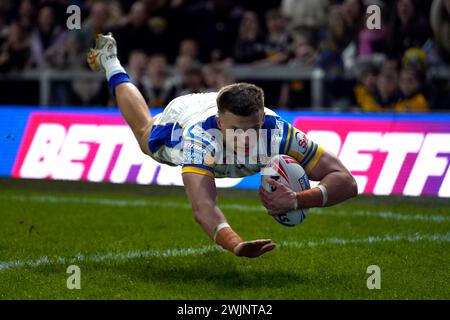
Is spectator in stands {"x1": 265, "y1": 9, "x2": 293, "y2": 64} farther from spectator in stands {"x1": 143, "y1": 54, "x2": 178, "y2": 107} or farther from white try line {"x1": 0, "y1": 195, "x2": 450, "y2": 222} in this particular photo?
white try line {"x1": 0, "y1": 195, "x2": 450, "y2": 222}

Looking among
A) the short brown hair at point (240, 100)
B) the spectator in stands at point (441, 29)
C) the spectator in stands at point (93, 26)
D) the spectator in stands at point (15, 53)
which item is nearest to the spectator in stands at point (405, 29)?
the spectator in stands at point (441, 29)

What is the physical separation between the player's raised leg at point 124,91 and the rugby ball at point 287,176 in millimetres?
1693

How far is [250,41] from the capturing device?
50.1 ft

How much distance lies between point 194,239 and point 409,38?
5723mm

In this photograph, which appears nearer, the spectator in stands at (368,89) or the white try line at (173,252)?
the white try line at (173,252)

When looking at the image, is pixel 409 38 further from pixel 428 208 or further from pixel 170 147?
pixel 170 147

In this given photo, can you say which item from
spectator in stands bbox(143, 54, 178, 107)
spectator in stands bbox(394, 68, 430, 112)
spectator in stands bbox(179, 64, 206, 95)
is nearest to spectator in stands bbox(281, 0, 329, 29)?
spectator in stands bbox(179, 64, 206, 95)

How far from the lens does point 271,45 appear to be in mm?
15305

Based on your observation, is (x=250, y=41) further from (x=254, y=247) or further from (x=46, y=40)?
(x=254, y=247)

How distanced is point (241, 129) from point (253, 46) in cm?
854

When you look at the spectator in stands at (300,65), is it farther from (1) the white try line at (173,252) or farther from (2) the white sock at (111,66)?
(1) the white try line at (173,252)

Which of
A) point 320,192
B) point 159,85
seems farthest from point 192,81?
point 320,192

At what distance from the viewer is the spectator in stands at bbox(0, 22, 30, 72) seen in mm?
16922

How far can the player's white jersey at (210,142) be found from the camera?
7.03 meters
